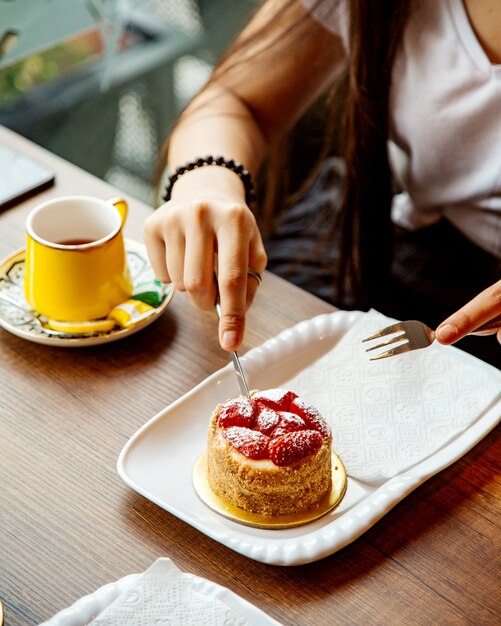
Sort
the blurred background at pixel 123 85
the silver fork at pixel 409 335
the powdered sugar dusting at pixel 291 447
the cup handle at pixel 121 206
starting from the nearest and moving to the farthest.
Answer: the powdered sugar dusting at pixel 291 447, the silver fork at pixel 409 335, the cup handle at pixel 121 206, the blurred background at pixel 123 85

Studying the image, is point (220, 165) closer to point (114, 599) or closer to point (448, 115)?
point (448, 115)

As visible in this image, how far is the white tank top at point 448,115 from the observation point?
1255 millimetres

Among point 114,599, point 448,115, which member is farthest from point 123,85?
point 114,599

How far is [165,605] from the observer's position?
74cm

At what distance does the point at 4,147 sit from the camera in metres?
1.38

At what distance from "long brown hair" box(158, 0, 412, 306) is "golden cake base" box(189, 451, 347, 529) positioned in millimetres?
579

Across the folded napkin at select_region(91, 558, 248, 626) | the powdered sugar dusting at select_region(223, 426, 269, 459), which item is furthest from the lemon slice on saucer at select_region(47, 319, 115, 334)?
the folded napkin at select_region(91, 558, 248, 626)

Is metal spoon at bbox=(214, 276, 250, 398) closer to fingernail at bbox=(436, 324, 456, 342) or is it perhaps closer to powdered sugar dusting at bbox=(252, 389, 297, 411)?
powdered sugar dusting at bbox=(252, 389, 297, 411)

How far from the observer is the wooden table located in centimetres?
77

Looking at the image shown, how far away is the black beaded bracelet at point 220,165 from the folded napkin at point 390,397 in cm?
27

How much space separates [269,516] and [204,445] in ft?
0.43

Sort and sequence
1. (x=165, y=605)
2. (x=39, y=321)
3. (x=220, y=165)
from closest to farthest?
(x=165, y=605)
(x=39, y=321)
(x=220, y=165)

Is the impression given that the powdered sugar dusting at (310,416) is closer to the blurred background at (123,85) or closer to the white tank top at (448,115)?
the white tank top at (448,115)

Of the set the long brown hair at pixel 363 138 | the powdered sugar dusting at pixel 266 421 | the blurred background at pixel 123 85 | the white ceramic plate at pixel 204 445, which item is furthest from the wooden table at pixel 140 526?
the blurred background at pixel 123 85
